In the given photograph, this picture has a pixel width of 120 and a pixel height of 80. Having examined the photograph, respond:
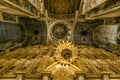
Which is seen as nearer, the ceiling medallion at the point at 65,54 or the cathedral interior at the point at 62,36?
the ceiling medallion at the point at 65,54

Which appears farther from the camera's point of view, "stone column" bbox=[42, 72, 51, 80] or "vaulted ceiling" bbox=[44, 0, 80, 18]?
"vaulted ceiling" bbox=[44, 0, 80, 18]

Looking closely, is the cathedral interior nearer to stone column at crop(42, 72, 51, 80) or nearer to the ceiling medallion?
the ceiling medallion

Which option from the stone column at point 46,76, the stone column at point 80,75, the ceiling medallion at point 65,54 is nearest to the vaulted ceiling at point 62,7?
the ceiling medallion at point 65,54

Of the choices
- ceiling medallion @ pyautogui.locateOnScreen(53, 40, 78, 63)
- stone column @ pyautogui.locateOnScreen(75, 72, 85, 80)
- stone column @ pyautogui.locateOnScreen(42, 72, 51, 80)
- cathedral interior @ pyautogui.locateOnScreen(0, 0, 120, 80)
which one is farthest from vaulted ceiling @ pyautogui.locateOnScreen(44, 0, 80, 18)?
stone column @ pyautogui.locateOnScreen(42, 72, 51, 80)

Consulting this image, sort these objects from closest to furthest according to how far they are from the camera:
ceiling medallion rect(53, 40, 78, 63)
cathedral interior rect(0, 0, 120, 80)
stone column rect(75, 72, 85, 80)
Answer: stone column rect(75, 72, 85, 80)
ceiling medallion rect(53, 40, 78, 63)
cathedral interior rect(0, 0, 120, 80)

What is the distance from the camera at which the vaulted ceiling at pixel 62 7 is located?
3591 centimetres

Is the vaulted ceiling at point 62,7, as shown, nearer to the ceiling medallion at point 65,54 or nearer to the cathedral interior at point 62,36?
the cathedral interior at point 62,36

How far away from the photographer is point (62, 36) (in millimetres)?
39750

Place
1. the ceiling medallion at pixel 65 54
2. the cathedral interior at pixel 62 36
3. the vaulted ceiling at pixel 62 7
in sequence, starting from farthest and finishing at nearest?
the vaulted ceiling at pixel 62 7 < the cathedral interior at pixel 62 36 < the ceiling medallion at pixel 65 54

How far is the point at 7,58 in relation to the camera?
846 inches

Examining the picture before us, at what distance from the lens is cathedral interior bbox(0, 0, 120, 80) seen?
18.0 meters

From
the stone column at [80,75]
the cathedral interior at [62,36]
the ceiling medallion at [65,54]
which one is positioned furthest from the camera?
the cathedral interior at [62,36]

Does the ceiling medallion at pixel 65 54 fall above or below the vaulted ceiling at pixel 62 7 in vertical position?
below

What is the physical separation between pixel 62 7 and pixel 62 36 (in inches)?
216
